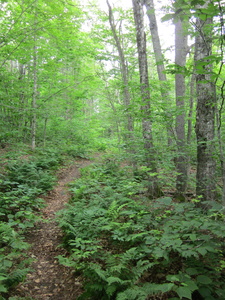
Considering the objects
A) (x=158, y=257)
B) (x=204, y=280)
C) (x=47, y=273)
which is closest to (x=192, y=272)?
(x=204, y=280)

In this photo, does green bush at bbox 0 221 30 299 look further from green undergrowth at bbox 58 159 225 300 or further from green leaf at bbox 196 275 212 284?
green leaf at bbox 196 275 212 284

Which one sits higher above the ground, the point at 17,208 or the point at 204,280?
the point at 204,280

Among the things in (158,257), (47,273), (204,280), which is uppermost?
(158,257)

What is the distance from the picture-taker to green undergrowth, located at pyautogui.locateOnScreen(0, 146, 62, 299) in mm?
Result: 3162

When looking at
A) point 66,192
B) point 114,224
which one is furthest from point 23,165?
point 114,224

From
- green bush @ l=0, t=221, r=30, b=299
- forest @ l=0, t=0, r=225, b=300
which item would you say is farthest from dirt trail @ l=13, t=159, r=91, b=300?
green bush @ l=0, t=221, r=30, b=299

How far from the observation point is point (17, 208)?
5688mm

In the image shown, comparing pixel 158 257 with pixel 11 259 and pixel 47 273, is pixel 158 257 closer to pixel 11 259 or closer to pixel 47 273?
pixel 47 273

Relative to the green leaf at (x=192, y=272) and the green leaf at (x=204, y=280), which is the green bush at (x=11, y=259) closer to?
the green leaf at (x=192, y=272)

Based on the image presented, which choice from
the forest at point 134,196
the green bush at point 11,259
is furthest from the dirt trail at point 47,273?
the green bush at point 11,259

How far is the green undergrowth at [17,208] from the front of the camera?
316 cm

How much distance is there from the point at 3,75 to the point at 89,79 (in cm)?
497

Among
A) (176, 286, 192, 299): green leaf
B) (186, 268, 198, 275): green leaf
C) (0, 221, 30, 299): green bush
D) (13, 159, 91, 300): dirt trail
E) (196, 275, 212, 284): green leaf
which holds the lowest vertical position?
(13, 159, 91, 300): dirt trail

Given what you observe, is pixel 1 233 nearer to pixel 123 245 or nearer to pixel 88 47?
pixel 123 245
